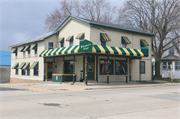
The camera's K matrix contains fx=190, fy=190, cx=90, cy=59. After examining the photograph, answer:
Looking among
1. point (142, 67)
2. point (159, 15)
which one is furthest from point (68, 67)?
point (159, 15)

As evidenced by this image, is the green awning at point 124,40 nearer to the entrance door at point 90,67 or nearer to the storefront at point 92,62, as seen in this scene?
the storefront at point 92,62

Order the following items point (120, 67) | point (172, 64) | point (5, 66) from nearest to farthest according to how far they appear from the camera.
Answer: point (120, 67) < point (172, 64) < point (5, 66)

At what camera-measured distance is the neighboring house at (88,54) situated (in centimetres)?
2117

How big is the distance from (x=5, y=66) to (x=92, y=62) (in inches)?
1095

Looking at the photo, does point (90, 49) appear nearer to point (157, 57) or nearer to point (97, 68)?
point (97, 68)

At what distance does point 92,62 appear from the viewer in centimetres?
2264

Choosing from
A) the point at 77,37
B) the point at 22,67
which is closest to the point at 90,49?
the point at 77,37

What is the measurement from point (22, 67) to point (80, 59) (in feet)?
38.4

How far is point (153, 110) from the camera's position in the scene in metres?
7.65

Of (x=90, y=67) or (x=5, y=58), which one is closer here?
(x=90, y=67)

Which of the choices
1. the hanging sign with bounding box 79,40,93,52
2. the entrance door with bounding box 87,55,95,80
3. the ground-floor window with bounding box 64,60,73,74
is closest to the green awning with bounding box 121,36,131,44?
the entrance door with bounding box 87,55,95,80

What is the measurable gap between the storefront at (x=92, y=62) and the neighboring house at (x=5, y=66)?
1603cm

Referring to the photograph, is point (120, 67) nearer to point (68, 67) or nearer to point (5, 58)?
point (68, 67)

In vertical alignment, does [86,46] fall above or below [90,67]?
above
